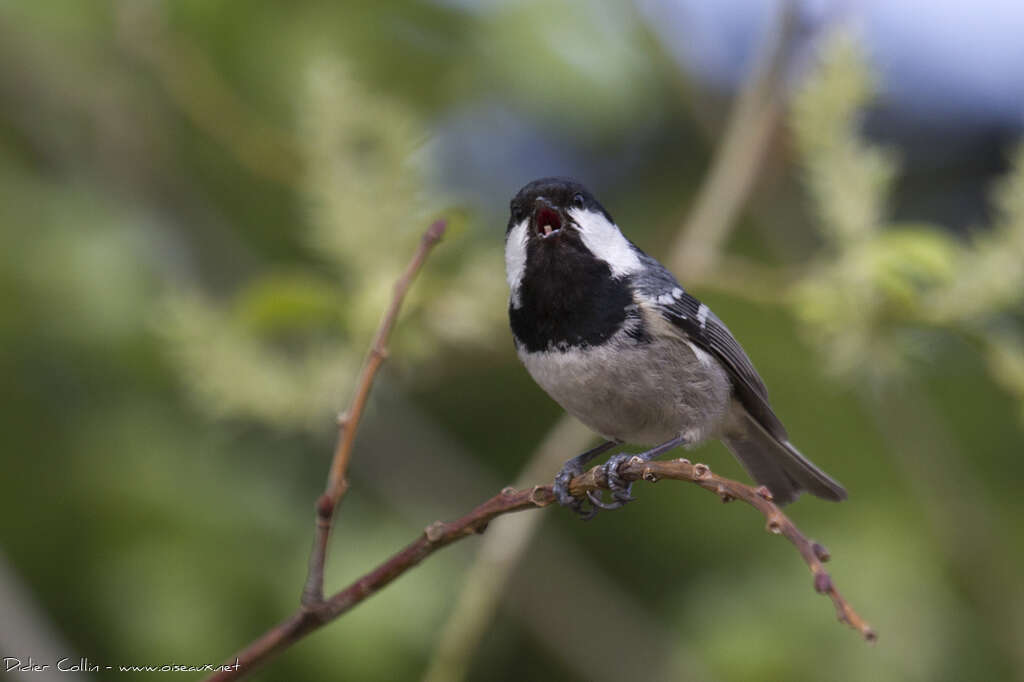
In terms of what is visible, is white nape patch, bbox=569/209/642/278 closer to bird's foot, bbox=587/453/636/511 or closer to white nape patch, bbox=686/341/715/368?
white nape patch, bbox=686/341/715/368

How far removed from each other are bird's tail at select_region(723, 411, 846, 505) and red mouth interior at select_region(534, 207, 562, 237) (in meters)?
0.64

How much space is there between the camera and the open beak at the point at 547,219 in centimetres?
226

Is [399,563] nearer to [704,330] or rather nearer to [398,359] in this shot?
[398,359]

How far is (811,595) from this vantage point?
8.43 feet

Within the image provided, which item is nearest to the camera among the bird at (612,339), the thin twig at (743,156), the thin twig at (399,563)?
the thin twig at (399,563)

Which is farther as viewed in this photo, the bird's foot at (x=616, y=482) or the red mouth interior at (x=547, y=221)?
the red mouth interior at (x=547, y=221)

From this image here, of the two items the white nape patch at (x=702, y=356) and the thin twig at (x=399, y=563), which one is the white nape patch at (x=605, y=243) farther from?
the thin twig at (x=399, y=563)

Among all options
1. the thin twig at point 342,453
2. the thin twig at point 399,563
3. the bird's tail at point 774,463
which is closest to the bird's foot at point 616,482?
the thin twig at point 399,563

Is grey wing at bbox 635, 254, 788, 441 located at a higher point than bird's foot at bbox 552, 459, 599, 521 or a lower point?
higher

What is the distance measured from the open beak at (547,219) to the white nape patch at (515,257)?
32mm

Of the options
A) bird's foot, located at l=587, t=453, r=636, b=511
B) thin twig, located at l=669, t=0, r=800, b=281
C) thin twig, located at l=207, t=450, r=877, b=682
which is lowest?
thin twig, located at l=207, t=450, r=877, b=682

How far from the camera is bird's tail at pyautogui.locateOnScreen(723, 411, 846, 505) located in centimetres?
235

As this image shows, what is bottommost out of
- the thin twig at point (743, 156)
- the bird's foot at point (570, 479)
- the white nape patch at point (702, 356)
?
the bird's foot at point (570, 479)

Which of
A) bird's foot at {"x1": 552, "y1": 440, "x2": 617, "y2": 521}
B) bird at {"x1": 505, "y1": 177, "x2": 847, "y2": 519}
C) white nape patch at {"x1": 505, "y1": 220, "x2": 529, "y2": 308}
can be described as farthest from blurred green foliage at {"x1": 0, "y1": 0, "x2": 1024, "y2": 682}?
bird's foot at {"x1": 552, "y1": 440, "x2": 617, "y2": 521}
